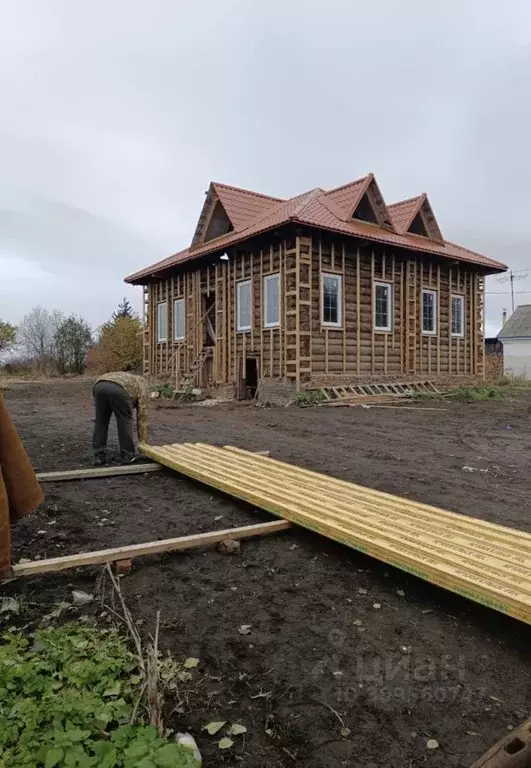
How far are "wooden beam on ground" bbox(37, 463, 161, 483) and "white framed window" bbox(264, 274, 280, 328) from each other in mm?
10280

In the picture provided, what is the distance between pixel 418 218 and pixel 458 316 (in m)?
4.24

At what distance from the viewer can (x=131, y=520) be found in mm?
4855

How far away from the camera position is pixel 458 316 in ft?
70.4

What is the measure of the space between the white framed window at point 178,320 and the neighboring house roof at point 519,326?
108ft

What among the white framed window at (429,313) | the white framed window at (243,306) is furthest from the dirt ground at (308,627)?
the white framed window at (429,313)

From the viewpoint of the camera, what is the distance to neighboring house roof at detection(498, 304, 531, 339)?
4366 cm

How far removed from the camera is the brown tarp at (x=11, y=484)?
3123 millimetres

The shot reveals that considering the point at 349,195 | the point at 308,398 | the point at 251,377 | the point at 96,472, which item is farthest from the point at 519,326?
the point at 96,472

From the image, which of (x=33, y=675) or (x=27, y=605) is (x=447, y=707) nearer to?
(x=33, y=675)

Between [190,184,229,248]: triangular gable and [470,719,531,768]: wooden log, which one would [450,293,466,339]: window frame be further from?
[470,719,531,768]: wooden log

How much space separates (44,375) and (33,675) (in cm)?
3372

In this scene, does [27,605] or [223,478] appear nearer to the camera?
[27,605]

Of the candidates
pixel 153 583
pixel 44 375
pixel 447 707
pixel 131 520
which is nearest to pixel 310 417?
pixel 131 520

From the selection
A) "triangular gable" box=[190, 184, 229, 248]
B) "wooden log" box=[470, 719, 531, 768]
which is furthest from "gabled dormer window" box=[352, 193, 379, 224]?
"wooden log" box=[470, 719, 531, 768]
